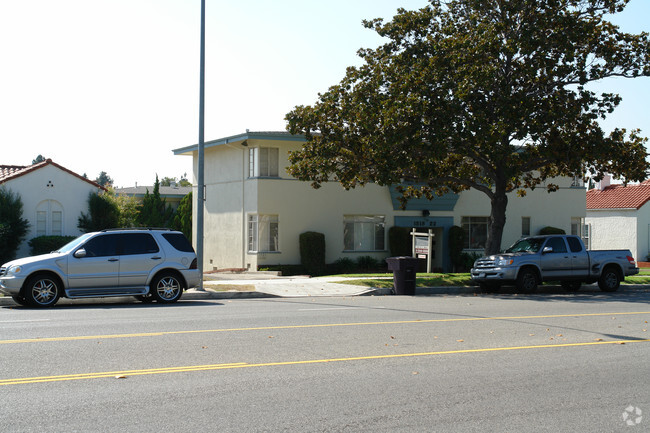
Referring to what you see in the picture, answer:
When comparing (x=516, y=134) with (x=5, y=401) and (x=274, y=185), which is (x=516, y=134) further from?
(x=5, y=401)

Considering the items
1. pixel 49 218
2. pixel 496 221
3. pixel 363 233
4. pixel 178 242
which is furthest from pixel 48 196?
pixel 496 221

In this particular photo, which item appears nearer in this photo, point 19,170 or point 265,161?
point 265,161

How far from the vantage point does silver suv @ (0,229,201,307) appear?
54.4ft

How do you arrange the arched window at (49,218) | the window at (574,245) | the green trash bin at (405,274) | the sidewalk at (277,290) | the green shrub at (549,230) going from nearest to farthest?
the sidewalk at (277,290), the green trash bin at (405,274), the window at (574,245), the arched window at (49,218), the green shrub at (549,230)

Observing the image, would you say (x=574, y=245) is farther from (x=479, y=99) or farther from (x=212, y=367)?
(x=212, y=367)

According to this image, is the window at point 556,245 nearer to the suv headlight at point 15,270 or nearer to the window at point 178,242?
the window at point 178,242

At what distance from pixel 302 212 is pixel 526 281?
42.2 ft

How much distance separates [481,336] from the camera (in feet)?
39.3

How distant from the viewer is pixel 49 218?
32.5 m

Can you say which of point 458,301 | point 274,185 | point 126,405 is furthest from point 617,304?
point 274,185

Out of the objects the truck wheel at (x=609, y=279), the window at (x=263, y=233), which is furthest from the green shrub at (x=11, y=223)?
the truck wheel at (x=609, y=279)

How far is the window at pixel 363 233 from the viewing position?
111ft

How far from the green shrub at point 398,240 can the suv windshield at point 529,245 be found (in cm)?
1047

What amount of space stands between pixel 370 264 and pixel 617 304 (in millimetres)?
15894
